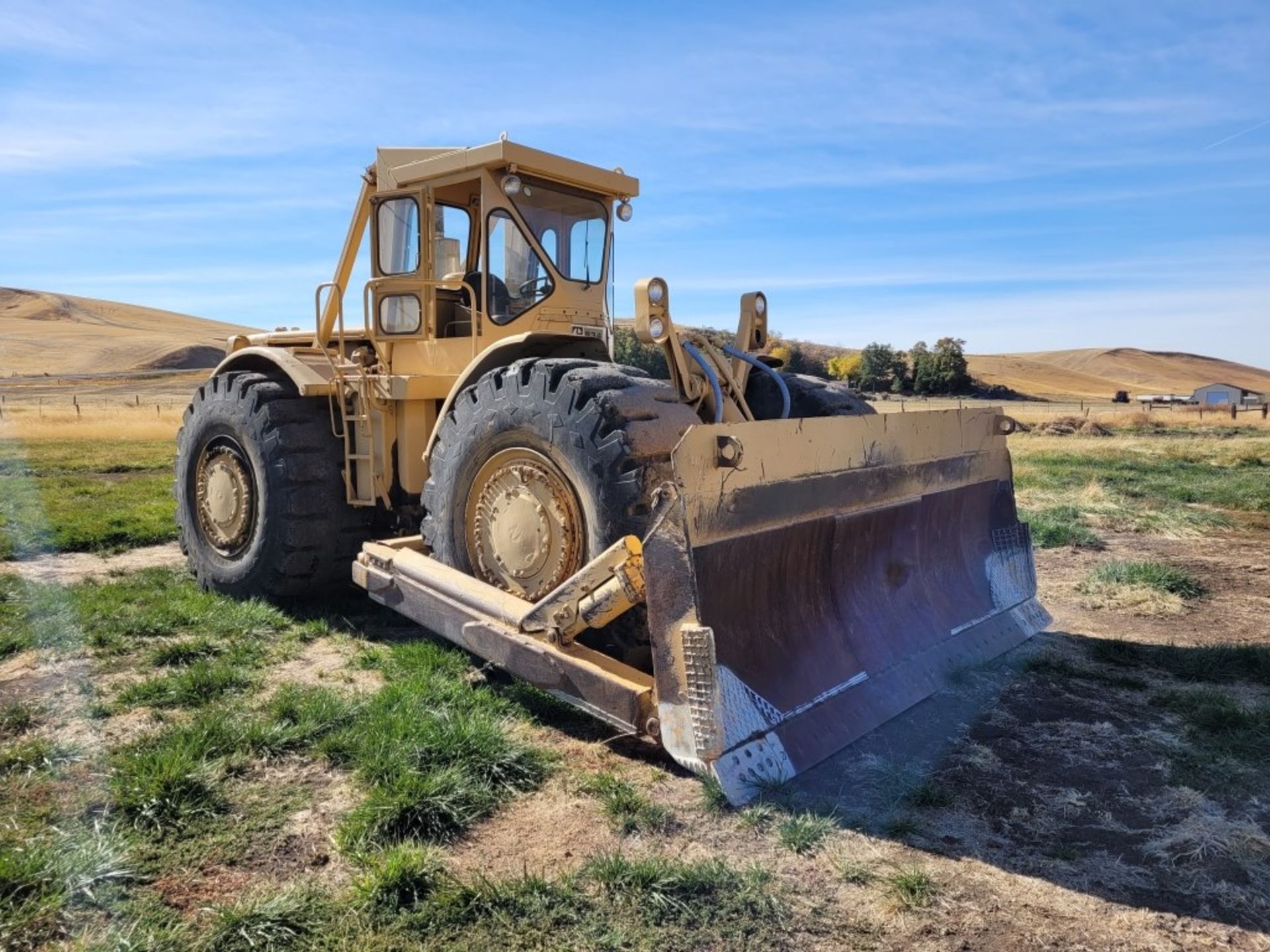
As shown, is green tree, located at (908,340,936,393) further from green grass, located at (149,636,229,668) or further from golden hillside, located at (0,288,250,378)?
green grass, located at (149,636,229,668)

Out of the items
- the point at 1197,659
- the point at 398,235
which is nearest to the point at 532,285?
the point at 398,235

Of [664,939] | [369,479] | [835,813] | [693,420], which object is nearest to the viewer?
[664,939]

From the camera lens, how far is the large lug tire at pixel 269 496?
605 centimetres

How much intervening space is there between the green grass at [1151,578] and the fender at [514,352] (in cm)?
469

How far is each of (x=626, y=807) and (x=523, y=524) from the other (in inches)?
59.3

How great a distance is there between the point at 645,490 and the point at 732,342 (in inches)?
114

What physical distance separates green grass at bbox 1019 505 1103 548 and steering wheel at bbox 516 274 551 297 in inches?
207

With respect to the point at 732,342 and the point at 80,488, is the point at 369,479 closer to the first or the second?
the point at 732,342

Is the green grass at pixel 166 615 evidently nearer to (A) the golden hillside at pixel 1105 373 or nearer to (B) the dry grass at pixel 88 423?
(B) the dry grass at pixel 88 423

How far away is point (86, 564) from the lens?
8070mm

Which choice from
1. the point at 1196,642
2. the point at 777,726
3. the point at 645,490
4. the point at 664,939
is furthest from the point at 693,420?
the point at 1196,642

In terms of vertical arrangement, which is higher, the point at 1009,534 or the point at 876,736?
the point at 1009,534

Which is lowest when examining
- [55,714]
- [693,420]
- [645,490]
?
[55,714]

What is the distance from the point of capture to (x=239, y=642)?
561 cm
